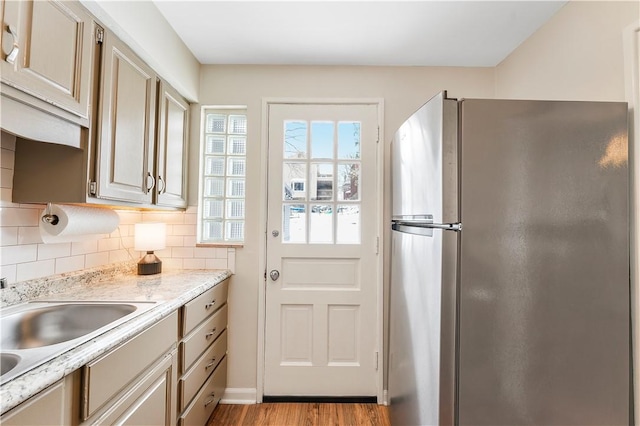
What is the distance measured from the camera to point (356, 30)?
74.0 inches

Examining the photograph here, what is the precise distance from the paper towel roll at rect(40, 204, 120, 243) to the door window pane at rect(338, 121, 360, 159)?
59.3 inches

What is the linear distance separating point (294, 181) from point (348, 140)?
0.49 metres

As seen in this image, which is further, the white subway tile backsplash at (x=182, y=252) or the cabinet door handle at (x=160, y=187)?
the white subway tile backsplash at (x=182, y=252)

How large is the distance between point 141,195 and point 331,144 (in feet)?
4.14

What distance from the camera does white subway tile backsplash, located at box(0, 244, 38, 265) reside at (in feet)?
4.16

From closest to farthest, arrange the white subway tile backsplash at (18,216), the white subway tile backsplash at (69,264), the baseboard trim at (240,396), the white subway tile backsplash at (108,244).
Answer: the white subway tile backsplash at (18,216), the white subway tile backsplash at (69,264), the white subway tile backsplash at (108,244), the baseboard trim at (240,396)

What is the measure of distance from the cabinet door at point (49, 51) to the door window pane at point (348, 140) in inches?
58.2

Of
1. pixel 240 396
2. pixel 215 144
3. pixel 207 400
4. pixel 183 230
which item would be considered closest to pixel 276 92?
pixel 215 144

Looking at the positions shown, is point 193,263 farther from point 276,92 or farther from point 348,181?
point 276,92

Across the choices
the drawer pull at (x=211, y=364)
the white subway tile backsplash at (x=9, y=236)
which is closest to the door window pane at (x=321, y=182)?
the drawer pull at (x=211, y=364)

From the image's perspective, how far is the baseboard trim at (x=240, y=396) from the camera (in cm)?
221

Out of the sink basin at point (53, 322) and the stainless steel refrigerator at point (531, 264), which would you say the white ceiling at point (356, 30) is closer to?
the stainless steel refrigerator at point (531, 264)

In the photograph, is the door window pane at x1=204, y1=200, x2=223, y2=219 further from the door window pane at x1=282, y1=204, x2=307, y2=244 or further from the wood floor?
the wood floor

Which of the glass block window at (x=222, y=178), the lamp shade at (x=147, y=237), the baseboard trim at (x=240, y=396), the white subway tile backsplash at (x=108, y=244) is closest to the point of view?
the white subway tile backsplash at (x=108, y=244)
